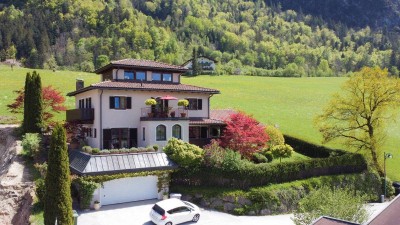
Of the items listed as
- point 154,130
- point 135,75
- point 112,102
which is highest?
point 135,75

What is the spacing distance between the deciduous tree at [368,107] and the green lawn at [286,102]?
5.15 m

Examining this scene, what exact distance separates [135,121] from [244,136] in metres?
10.6

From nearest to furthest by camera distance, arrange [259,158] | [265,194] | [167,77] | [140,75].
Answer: [265,194], [259,158], [140,75], [167,77]

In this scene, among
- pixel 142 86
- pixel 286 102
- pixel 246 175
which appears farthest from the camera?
pixel 286 102

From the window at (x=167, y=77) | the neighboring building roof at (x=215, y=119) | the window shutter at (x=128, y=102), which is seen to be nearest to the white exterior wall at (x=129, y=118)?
the window shutter at (x=128, y=102)

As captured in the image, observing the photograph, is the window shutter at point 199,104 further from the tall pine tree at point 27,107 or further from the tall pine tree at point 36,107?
the tall pine tree at point 27,107

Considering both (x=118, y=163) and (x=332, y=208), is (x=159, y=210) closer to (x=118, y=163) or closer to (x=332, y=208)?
(x=118, y=163)

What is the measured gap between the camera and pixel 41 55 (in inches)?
4833

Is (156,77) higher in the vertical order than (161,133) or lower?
higher

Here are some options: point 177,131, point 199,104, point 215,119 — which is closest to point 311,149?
point 215,119

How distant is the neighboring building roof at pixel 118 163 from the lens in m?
28.1

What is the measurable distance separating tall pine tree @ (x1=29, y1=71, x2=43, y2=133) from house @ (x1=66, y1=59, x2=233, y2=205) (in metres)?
3.99

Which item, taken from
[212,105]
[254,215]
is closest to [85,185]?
[254,215]

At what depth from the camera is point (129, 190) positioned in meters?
29.6
